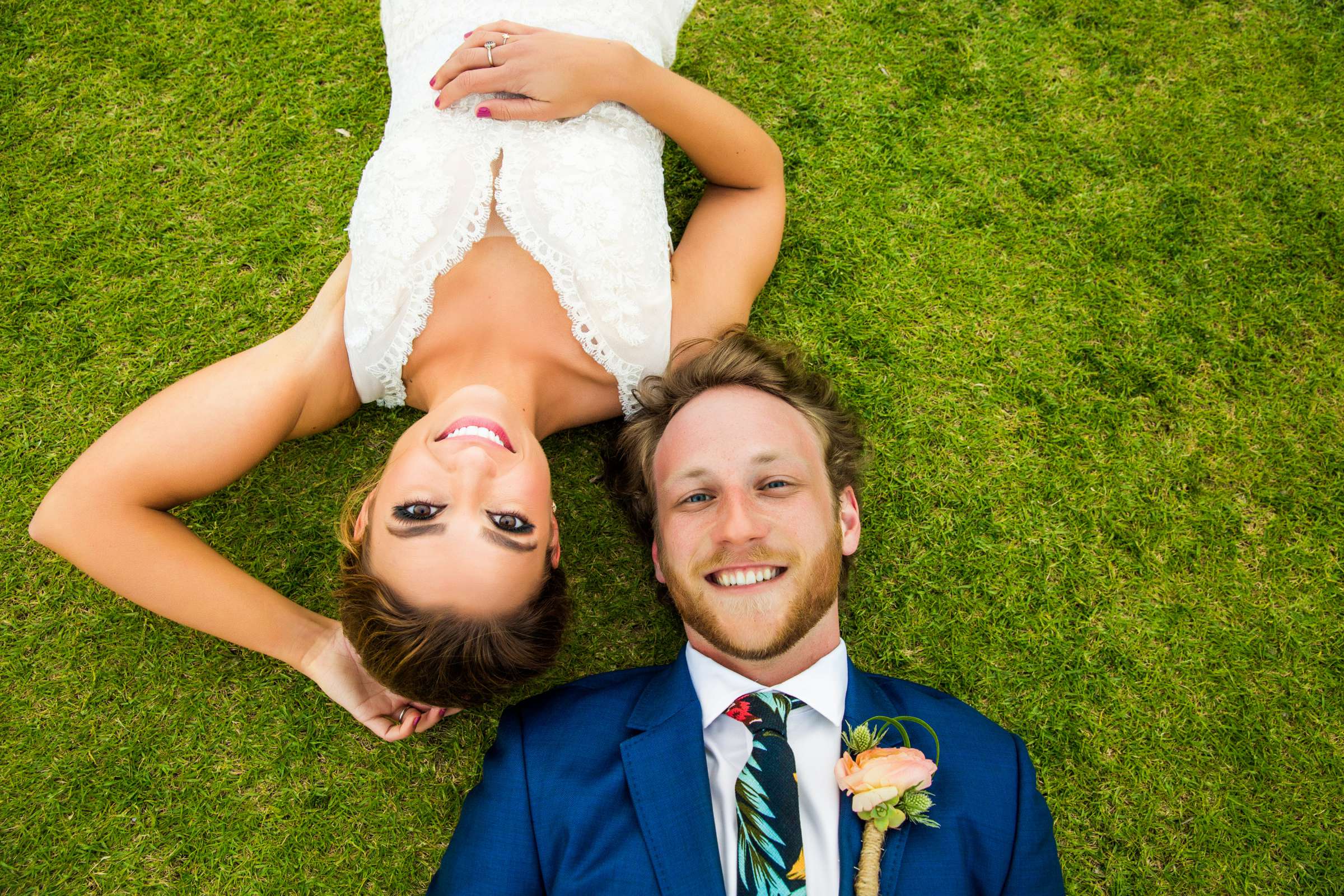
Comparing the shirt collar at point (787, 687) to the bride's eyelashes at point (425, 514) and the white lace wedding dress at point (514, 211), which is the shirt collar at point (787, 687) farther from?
the white lace wedding dress at point (514, 211)

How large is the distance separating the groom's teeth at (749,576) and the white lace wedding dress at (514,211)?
3.36 feet

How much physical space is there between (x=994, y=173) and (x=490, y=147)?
2869 mm

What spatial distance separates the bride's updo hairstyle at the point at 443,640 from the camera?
2.96 metres

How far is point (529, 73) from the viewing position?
3.35 metres

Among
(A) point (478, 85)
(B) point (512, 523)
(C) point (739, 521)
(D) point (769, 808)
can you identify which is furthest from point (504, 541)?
(A) point (478, 85)

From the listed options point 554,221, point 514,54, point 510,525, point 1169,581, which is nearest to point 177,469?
point 510,525

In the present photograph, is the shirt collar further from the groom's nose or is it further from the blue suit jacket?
the groom's nose

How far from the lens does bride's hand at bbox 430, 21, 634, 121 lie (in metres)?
3.35

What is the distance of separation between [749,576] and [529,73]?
230cm

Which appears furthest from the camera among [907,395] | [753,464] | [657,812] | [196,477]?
[907,395]

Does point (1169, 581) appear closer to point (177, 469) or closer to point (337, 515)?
point (337, 515)

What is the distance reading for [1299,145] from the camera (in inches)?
180

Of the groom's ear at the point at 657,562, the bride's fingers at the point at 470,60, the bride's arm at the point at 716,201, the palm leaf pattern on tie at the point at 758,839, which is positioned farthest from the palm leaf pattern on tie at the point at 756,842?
the bride's fingers at the point at 470,60

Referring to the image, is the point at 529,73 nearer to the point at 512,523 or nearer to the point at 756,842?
the point at 512,523
